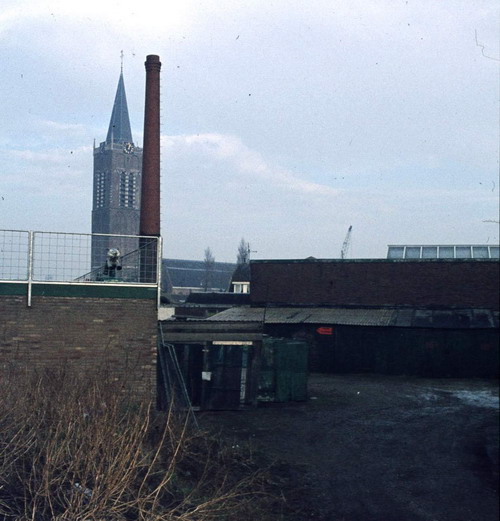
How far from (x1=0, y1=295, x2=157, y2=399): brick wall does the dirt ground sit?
223 cm

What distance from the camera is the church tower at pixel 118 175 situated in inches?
3954

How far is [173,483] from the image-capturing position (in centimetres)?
857

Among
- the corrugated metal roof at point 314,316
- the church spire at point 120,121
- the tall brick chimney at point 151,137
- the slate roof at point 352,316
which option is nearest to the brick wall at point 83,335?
the slate roof at point 352,316

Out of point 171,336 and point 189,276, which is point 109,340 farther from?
point 189,276

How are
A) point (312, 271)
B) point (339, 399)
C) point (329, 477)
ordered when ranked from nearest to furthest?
point (329, 477), point (339, 399), point (312, 271)

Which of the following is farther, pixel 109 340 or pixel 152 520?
pixel 109 340

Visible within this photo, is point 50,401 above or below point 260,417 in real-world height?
above

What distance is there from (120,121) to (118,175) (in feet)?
37.5

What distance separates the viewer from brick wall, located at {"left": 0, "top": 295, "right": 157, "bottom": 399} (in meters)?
13.5

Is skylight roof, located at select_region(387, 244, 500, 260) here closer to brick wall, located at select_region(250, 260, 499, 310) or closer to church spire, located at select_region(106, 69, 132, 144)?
brick wall, located at select_region(250, 260, 499, 310)

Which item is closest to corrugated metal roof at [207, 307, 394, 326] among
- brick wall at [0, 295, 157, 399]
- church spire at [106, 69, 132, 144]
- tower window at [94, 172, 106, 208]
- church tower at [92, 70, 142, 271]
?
brick wall at [0, 295, 157, 399]

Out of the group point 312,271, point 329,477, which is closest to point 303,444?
point 329,477

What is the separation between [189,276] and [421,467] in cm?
8915

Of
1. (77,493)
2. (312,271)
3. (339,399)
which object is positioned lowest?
(339,399)
